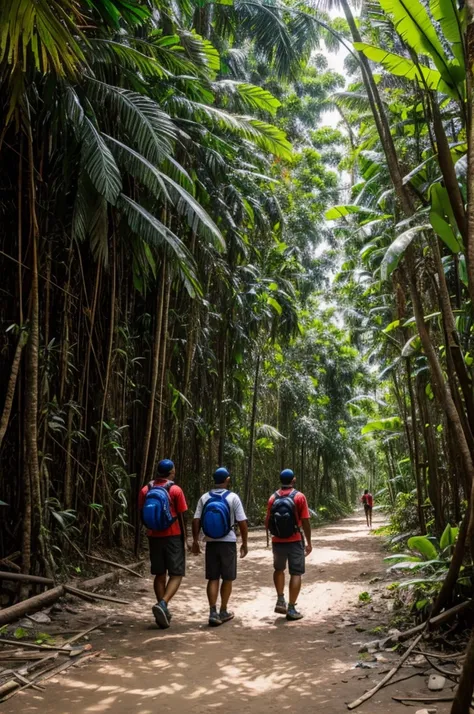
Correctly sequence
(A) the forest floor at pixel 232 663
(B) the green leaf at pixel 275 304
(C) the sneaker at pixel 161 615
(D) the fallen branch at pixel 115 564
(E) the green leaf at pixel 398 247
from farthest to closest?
(B) the green leaf at pixel 275 304, (D) the fallen branch at pixel 115 564, (C) the sneaker at pixel 161 615, (E) the green leaf at pixel 398 247, (A) the forest floor at pixel 232 663

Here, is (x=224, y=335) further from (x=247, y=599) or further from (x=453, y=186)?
(x=453, y=186)

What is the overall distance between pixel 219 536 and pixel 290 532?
75 centimetres

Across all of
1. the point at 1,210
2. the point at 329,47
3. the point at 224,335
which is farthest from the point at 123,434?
the point at 329,47

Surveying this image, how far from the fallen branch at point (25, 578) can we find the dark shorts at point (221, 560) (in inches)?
60.2

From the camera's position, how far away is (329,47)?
13570 mm

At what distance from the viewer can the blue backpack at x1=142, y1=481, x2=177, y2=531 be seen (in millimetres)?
5699

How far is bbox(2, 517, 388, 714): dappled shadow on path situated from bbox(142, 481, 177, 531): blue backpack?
0.91 metres

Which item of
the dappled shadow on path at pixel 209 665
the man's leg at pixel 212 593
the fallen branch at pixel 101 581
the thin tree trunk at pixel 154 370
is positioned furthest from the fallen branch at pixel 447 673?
the thin tree trunk at pixel 154 370

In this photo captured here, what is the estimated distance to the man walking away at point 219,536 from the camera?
580 cm

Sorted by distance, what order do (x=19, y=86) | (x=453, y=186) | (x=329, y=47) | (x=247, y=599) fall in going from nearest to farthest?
(x=453, y=186)
(x=19, y=86)
(x=247, y=599)
(x=329, y=47)

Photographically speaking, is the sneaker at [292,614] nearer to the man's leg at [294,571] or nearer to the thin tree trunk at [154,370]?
the man's leg at [294,571]

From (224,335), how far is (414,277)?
352 inches

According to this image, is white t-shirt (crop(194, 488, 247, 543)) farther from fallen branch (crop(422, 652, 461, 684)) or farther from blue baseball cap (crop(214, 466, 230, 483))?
fallen branch (crop(422, 652, 461, 684))

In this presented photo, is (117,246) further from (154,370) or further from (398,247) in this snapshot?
(398,247)
